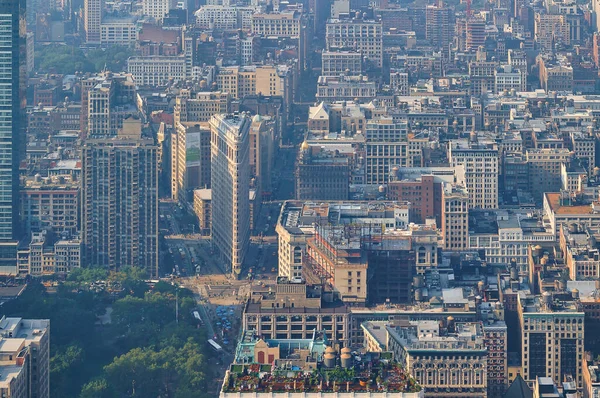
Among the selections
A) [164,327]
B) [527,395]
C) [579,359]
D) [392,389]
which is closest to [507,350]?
[579,359]

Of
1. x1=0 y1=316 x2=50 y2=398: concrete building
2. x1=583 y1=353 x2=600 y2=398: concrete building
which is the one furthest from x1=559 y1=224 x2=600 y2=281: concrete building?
x1=0 y1=316 x2=50 y2=398: concrete building

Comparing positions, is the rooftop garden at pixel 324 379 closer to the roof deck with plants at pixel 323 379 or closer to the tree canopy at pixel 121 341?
the roof deck with plants at pixel 323 379

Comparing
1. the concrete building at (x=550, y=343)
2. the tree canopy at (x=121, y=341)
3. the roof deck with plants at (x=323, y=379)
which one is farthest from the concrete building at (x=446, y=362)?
the tree canopy at (x=121, y=341)

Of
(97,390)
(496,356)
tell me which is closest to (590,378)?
(496,356)

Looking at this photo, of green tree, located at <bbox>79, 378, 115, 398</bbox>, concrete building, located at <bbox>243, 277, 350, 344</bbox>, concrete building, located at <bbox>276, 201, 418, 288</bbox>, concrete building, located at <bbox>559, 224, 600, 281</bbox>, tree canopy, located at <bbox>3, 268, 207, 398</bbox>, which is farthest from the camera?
concrete building, located at <bbox>559, 224, 600, 281</bbox>

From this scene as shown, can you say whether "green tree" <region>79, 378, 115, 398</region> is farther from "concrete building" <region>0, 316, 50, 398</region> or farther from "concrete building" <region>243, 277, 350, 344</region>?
"concrete building" <region>243, 277, 350, 344</region>
